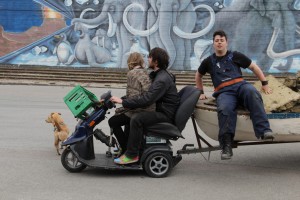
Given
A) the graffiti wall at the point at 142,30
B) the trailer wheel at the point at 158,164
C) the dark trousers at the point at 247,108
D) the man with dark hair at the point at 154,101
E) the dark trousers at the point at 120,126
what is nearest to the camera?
the dark trousers at the point at 247,108

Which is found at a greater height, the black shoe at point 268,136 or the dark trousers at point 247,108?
the dark trousers at point 247,108

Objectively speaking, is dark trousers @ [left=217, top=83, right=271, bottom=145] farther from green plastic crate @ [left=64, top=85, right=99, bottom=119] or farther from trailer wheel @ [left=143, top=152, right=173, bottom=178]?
green plastic crate @ [left=64, top=85, right=99, bottom=119]

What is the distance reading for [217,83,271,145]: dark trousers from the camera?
16.3 feet

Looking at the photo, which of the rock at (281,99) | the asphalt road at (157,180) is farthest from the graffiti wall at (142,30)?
the rock at (281,99)

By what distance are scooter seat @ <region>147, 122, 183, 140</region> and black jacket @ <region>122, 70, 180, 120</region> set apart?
0.13 meters

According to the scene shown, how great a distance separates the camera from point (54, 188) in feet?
16.4

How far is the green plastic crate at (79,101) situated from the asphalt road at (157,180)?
81cm

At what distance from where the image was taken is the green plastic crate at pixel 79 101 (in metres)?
5.38

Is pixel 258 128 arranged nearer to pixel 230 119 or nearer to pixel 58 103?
pixel 230 119

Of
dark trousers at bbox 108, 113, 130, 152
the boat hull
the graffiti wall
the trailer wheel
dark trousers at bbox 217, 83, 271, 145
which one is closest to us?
dark trousers at bbox 217, 83, 271, 145

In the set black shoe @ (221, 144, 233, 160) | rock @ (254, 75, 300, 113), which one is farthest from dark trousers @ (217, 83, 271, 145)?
rock @ (254, 75, 300, 113)

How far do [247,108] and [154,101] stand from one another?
1.10 meters

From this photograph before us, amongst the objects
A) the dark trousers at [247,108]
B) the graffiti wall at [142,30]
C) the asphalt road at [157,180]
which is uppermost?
the graffiti wall at [142,30]

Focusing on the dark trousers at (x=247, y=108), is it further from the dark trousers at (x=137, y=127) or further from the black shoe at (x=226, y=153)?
the dark trousers at (x=137, y=127)
